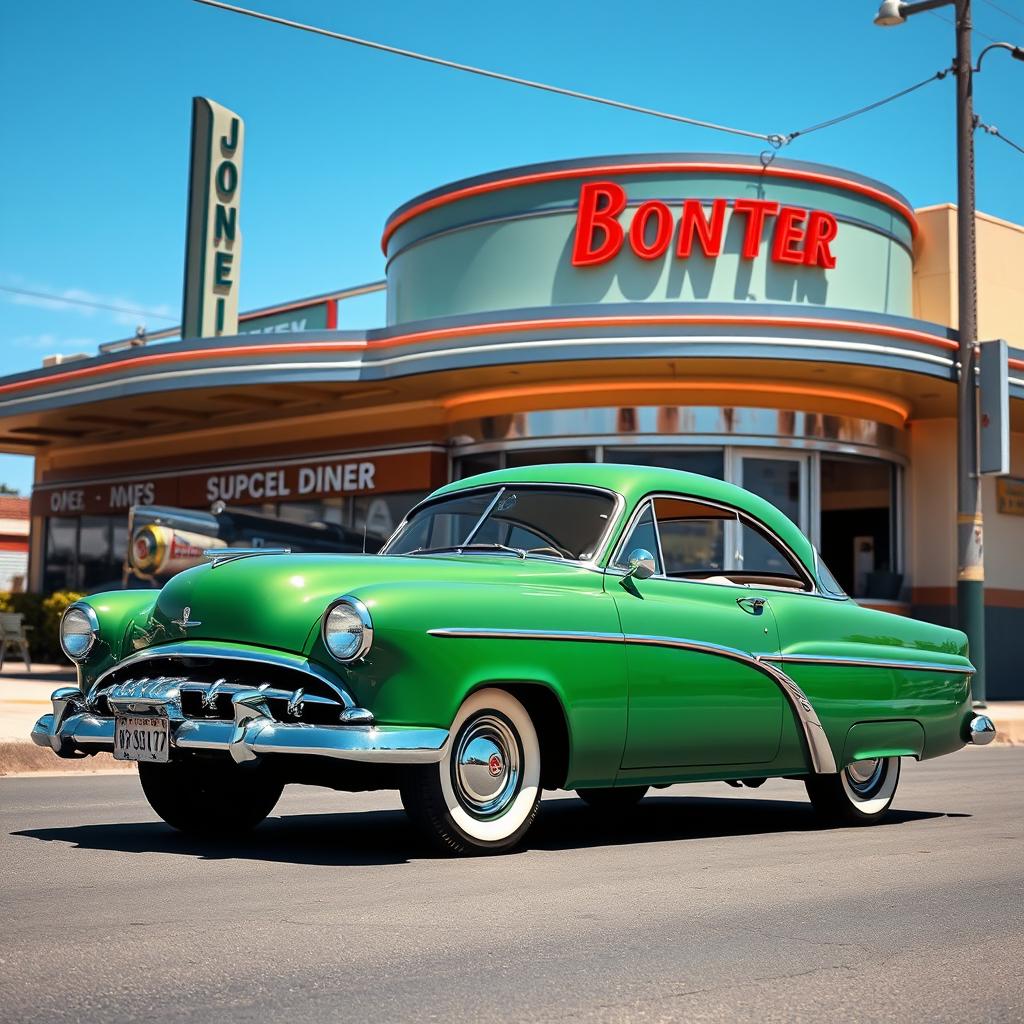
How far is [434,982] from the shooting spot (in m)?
4.03

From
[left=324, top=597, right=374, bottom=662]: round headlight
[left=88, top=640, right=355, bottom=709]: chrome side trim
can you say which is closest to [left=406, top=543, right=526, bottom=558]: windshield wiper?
[left=324, top=597, right=374, bottom=662]: round headlight

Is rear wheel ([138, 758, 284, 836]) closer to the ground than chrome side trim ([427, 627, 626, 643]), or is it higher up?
closer to the ground

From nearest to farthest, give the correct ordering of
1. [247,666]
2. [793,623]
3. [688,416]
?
[247,666]
[793,623]
[688,416]

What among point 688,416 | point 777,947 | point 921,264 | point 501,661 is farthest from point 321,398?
point 777,947

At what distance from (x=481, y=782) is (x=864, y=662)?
8.76 feet

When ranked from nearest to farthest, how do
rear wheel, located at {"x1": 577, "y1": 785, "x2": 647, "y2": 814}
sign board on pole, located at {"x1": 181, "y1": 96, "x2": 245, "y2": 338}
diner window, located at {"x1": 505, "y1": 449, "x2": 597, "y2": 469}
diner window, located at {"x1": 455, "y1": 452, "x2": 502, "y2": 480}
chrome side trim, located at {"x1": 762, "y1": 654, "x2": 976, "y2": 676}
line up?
chrome side trim, located at {"x1": 762, "y1": 654, "x2": 976, "y2": 676} < rear wheel, located at {"x1": 577, "y1": 785, "x2": 647, "y2": 814} < diner window, located at {"x1": 505, "y1": 449, "x2": 597, "y2": 469} < diner window, located at {"x1": 455, "y1": 452, "x2": 502, "y2": 480} < sign board on pole, located at {"x1": 181, "y1": 96, "x2": 245, "y2": 338}

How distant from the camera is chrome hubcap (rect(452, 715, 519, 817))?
20.2 feet

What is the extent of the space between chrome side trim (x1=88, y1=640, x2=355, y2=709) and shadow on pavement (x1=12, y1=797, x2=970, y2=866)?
750mm

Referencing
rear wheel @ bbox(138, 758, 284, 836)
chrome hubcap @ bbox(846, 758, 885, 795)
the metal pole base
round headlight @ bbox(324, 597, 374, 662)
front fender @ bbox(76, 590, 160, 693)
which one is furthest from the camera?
the metal pole base

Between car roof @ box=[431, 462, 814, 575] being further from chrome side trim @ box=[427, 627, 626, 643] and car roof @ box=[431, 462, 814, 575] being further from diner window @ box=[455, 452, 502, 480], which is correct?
diner window @ box=[455, 452, 502, 480]

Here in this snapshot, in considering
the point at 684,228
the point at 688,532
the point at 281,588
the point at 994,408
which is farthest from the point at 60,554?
the point at 281,588

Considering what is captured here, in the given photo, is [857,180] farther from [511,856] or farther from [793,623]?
[511,856]

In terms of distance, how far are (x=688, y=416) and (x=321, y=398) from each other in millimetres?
5712

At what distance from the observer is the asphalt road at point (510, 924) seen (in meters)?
3.87
